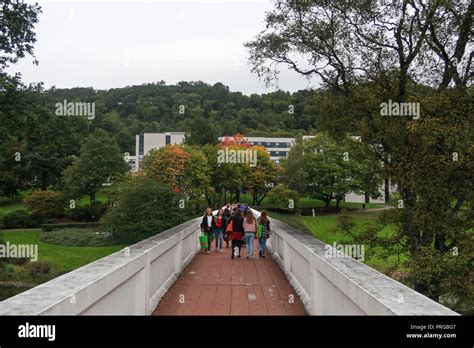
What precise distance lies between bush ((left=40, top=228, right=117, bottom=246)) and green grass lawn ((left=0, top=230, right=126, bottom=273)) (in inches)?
35.9

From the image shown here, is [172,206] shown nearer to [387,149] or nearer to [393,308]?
[387,149]

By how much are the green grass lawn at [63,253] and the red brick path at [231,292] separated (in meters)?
24.6

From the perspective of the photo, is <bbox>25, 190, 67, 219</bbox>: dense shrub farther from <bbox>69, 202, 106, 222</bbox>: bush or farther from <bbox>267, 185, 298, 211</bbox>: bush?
<bbox>267, 185, 298, 211</bbox>: bush

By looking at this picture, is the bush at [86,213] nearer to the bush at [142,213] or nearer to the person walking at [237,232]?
the bush at [142,213]

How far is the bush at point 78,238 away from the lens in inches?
1778

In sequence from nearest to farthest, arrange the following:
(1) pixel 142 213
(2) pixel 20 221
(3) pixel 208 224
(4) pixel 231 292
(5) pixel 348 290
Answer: (5) pixel 348 290
(4) pixel 231 292
(3) pixel 208 224
(1) pixel 142 213
(2) pixel 20 221

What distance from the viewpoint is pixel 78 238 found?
46344 millimetres

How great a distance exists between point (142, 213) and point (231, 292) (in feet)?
116

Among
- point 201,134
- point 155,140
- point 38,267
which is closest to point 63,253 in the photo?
point 38,267

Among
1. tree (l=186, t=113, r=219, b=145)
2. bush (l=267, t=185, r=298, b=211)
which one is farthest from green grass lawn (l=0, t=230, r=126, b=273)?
tree (l=186, t=113, r=219, b=145)

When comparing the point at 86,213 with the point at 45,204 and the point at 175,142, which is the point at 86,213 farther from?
the point at 175,142

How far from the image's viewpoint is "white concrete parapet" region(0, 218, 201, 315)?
3643 mm

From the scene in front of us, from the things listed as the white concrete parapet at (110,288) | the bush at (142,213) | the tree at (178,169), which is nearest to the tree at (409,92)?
the white concrete parapet at (110,288)

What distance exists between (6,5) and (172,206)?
27607 mm
